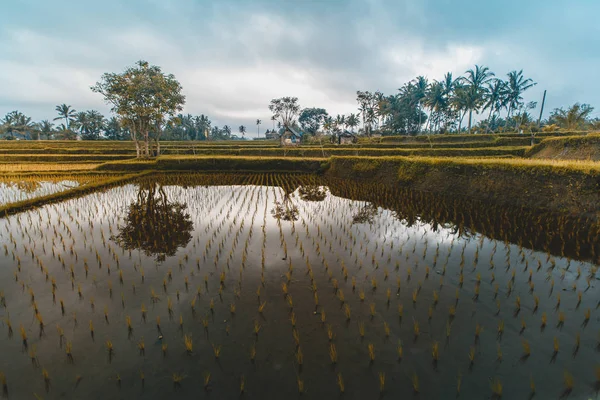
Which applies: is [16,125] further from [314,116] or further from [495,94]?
[495,94]

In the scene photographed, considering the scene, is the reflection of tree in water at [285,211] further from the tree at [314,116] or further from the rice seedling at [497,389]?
the tree at [314,116]

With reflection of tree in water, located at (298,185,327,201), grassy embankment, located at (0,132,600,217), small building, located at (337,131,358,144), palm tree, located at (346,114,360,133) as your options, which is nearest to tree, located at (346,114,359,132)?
palm tree, located at (346,114,360,133)

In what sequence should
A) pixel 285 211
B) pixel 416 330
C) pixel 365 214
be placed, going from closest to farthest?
pixel 416 330, pixel 365 214, pixel 285 211

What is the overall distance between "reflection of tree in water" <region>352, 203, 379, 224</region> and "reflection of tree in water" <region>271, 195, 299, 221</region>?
208 centimetres

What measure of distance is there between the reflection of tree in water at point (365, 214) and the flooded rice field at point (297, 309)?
22.2 inches

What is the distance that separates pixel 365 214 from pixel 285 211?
9.66 ft

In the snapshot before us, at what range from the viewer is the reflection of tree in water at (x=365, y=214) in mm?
8875

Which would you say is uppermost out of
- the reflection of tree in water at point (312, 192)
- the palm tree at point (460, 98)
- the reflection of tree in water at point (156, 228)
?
the palm tree at point (460, 98)

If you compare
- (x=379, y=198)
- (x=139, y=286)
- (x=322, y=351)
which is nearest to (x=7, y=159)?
(x=139, y=286)

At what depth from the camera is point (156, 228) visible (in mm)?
7840

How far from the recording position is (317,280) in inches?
201

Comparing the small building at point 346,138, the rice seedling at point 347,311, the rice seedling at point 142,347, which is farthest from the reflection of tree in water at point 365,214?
the small building at point 346,138

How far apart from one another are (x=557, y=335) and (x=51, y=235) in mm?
10716

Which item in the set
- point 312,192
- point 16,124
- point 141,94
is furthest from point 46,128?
point 312,192
